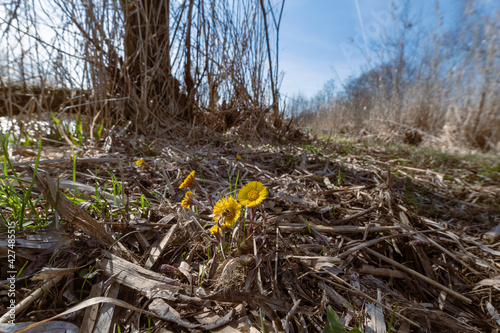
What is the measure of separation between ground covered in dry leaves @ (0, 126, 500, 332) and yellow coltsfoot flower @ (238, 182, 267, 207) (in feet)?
0.24

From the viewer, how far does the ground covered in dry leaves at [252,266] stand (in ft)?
2.04

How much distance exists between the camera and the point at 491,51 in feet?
16.3

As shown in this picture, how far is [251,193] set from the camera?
753 millimetres

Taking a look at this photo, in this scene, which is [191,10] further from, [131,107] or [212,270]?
[212,270]

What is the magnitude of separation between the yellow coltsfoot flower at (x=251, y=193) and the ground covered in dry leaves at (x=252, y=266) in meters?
0.07

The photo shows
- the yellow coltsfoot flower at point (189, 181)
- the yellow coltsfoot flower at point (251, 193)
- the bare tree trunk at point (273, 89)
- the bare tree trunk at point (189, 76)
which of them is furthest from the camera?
the bare tree trunk at point (273, 89)

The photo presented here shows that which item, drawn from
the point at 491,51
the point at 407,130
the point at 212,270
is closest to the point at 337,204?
the point at 212,270

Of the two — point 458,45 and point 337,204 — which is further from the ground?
point 458,45

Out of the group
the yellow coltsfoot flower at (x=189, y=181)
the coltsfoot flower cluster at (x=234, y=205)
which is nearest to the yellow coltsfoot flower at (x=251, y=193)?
the coltsfoot flower cluster at (x=234, y=205)

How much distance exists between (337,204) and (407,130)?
4.71 meters

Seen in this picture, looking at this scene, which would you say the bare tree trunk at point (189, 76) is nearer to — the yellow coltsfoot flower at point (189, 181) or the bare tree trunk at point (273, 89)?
the bare tree trunk at point (273, 89)

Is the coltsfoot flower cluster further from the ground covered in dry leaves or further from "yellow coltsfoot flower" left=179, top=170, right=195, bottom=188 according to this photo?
"yellow coltsfoot flower" left=179, top=170, right=195, bottom=188

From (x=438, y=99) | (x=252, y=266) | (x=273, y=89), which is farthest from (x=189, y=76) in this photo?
(x=438, y=99)

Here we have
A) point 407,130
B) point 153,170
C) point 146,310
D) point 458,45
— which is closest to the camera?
point 146,310
